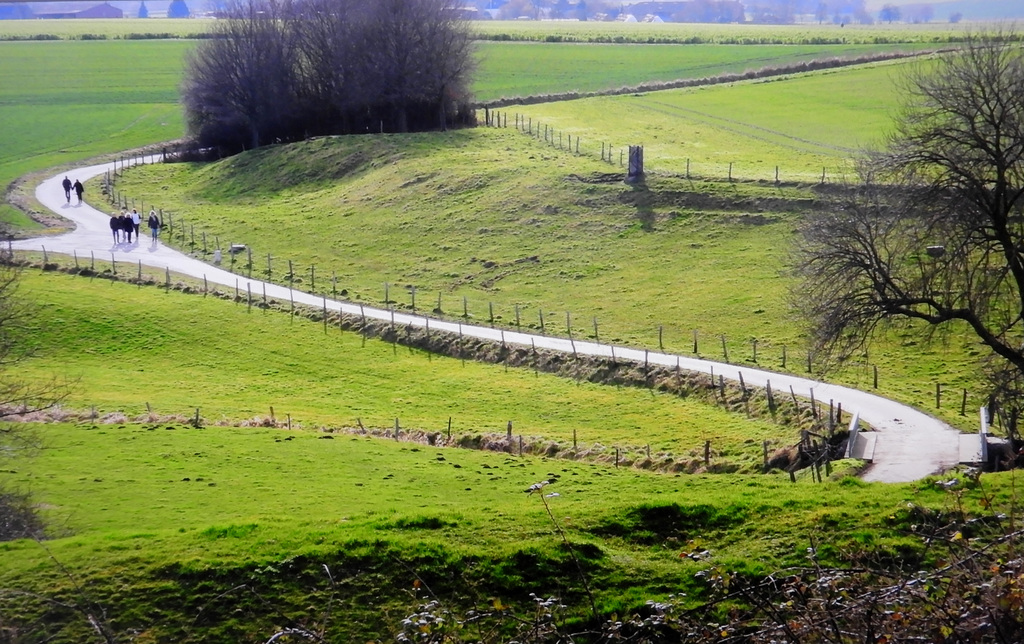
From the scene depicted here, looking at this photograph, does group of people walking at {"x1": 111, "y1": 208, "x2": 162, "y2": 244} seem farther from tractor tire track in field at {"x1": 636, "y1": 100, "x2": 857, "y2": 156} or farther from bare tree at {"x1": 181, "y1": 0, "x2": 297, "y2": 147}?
tractor tire track in field at {"x1": 636, "y1": 100, "x2": 857, "y2": 156}

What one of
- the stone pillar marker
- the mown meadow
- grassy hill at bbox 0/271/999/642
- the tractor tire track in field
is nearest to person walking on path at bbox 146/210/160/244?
the mown meadow

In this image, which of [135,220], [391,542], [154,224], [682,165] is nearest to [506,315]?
[682,165]

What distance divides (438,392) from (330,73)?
72.9 metres

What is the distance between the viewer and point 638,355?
4859 cm

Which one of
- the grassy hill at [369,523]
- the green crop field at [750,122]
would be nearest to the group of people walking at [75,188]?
the green crop field at [750,122]

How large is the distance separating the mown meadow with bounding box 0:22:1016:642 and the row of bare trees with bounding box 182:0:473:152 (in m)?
8.31

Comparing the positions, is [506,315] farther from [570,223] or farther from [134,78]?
[134,78]

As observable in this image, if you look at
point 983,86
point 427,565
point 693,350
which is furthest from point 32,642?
point 693,350

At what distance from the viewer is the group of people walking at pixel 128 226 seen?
76.6m

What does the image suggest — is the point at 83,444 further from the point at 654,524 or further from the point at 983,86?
the point at 983,86

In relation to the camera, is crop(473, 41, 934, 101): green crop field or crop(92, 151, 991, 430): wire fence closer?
crop(92, 151, 991, 430): wire fence

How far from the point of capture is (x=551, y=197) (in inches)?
3017

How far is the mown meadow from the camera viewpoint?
66.6ft

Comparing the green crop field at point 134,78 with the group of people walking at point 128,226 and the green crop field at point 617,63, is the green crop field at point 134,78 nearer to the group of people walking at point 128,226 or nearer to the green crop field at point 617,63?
the green crop field at point 617,63
